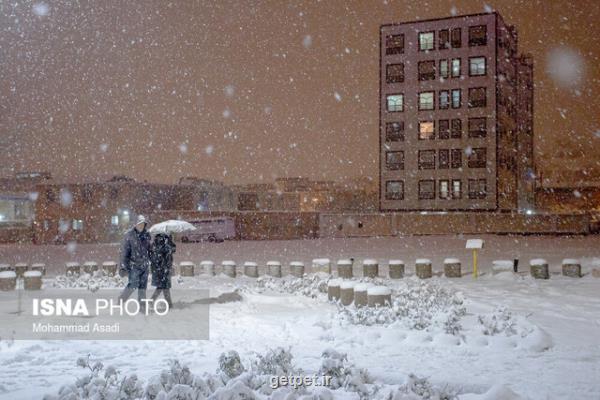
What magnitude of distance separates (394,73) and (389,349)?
173ft

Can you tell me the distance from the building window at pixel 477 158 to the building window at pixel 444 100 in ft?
16.9

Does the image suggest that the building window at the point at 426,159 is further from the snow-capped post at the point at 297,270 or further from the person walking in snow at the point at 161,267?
the person walking in snow at the point at 161,267

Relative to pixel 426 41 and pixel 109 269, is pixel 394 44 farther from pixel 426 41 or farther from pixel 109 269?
pixel 109 269

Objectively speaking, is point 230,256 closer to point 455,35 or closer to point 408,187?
point 408,187

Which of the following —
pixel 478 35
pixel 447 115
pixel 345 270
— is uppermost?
pixel 478 35

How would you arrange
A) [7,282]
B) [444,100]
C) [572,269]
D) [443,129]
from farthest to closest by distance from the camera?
1. [443,129]
2. [444,100]
3. [572,269]
4. [7,282]

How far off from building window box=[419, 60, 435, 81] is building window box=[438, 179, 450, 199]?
1027 cm

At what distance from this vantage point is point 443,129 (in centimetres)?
5759

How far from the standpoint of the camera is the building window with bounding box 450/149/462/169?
56.8 meters

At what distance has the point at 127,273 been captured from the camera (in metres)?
12.1

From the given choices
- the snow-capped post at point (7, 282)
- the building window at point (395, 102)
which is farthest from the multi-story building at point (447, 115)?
the snow-capped post at point (7, 282)

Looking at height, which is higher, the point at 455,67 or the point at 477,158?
the point at 455,67

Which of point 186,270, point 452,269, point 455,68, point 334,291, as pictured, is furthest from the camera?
point 455,68

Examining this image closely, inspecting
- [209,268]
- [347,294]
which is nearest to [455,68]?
[209,268]
